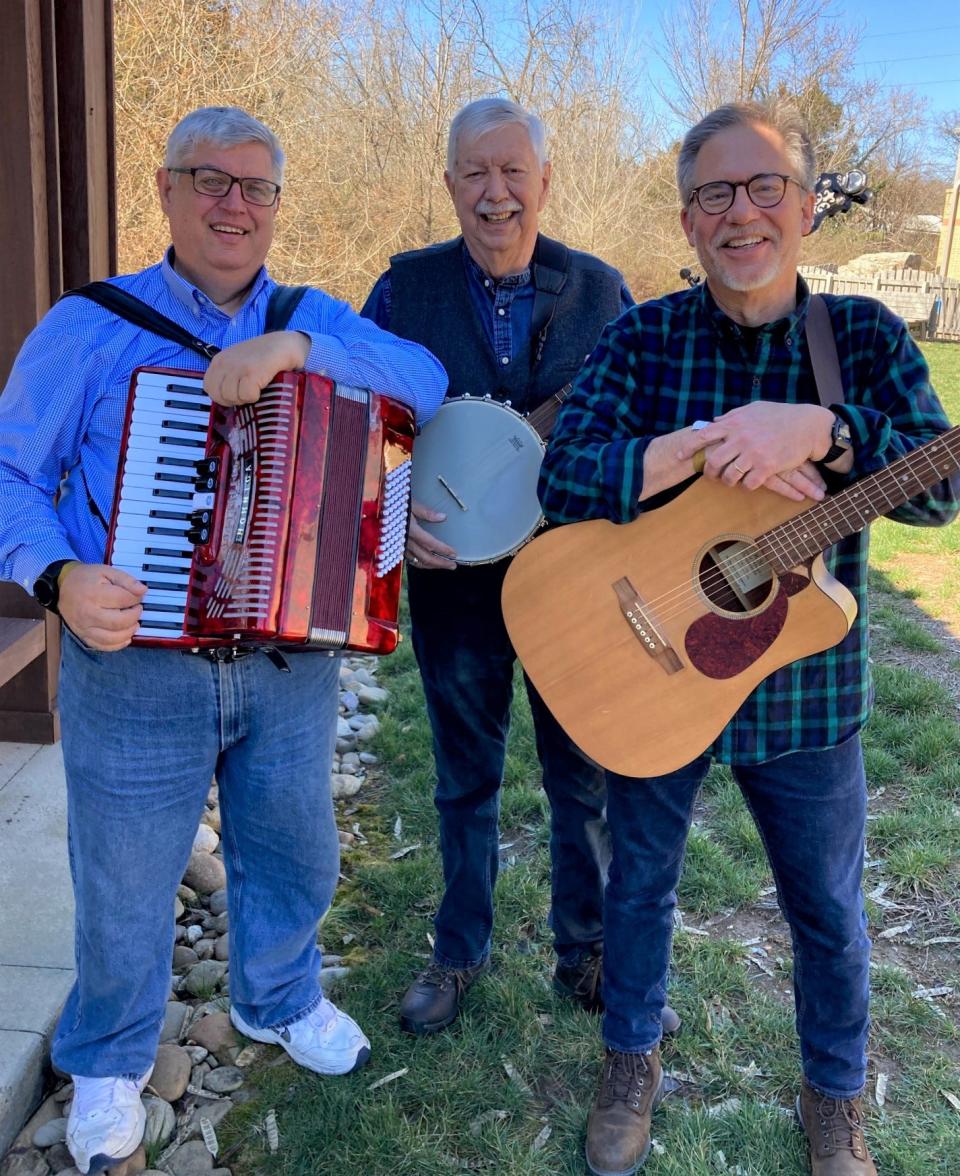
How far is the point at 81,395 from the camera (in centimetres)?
201

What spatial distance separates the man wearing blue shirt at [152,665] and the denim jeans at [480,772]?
0.33m

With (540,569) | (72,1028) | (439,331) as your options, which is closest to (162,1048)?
(72,1028)

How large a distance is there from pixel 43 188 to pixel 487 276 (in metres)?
1.92

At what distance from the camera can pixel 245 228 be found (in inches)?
81.3

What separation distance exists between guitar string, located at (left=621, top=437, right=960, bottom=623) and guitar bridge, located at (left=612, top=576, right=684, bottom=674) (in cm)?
2

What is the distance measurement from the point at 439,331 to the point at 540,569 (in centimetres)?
71

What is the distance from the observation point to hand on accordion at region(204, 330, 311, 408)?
76.2 inches

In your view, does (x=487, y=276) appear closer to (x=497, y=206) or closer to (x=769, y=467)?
(x=497, y=206)

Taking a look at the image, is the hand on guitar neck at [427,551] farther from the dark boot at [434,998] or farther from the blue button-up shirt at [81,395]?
the dark boot at [434,998]

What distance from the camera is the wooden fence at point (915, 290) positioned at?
20.6 meters

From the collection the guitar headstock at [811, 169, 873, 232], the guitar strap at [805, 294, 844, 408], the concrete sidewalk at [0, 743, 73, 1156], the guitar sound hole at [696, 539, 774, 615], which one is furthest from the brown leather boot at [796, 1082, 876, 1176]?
the guitar headstock at [811, 169, 873, 232]

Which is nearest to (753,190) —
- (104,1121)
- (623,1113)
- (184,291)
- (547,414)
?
(547,414)

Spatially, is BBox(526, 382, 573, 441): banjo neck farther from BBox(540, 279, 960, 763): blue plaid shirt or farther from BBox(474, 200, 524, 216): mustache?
BBox(474, 200, 524, 216): mustache

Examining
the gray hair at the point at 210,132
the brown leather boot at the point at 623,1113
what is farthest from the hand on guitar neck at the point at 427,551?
the brown leather boot at the point at 623,1113
